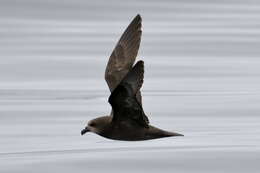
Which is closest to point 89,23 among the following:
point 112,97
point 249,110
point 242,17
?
point 242,17

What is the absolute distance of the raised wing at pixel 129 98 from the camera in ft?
28.2

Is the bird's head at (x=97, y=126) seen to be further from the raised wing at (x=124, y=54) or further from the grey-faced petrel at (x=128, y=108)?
the raised wing at (x=124, y=54)

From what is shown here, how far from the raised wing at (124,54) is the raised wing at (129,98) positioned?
1.99 ft

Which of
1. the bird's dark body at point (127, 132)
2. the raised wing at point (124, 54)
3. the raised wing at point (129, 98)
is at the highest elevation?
the raised wing at point (124, 54)

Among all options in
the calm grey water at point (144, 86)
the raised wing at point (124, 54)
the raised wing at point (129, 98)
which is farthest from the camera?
the calm grey water at point (144, 86)

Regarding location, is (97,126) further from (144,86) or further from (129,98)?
(144,86)

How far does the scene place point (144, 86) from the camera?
14.9 metres

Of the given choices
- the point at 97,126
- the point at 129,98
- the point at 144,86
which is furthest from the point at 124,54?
the point at 144,86

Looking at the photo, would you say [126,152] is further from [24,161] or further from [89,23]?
[89,23]

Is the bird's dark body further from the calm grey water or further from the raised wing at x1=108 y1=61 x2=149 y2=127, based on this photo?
the calm grey water

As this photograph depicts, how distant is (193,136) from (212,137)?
0.63ft

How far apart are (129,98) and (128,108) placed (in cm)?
22

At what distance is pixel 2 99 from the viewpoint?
13883 millimetres

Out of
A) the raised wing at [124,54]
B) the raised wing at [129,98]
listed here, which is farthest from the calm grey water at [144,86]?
the raised wing at [129,98]
